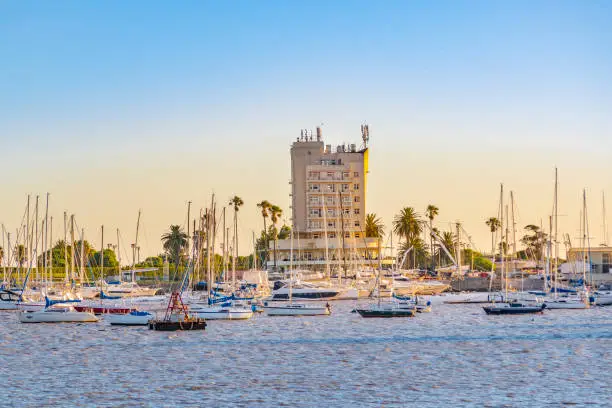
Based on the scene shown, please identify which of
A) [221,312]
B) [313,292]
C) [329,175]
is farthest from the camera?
[329,175]

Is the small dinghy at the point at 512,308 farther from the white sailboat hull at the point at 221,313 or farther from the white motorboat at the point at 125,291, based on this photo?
the white motorboat at the point at 125,291

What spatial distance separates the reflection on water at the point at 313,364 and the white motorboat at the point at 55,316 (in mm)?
1755

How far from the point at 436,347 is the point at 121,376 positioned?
23073 mm

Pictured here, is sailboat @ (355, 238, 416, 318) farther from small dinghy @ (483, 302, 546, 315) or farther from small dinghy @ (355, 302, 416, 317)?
small dinghy @ (483, 302, 546, 315)

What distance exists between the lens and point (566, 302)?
332ft

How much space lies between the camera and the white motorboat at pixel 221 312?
84.0 metres

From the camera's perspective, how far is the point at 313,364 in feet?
171

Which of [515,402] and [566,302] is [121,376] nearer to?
[515,402]

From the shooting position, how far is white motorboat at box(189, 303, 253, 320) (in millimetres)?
84000

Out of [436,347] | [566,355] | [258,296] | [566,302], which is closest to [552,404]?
[566,355]

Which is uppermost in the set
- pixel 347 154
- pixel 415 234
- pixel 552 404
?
pixel 347 154

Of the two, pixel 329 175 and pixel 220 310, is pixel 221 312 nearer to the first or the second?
pixel 220 310

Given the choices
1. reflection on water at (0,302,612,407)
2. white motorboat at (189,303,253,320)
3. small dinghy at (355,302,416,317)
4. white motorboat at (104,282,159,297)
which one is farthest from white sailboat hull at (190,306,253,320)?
white motorboat at (104,282,159,297)

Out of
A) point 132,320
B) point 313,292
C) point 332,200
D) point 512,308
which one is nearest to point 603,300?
point 512,308
